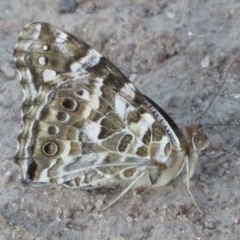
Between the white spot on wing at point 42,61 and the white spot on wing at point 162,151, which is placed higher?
the white spot on wing at point 42,61

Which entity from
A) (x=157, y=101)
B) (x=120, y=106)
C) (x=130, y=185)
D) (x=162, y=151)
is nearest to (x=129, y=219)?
(x=130, y=185)

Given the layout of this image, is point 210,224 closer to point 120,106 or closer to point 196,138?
point 196,138

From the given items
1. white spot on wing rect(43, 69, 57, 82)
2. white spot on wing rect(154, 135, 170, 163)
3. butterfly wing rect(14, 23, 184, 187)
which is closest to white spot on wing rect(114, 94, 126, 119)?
butterfly wing rect(14, 23, 184, 187)

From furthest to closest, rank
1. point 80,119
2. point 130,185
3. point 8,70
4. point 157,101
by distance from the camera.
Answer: point 8,70 → point 157,101 → point 130,185 → point 80,119

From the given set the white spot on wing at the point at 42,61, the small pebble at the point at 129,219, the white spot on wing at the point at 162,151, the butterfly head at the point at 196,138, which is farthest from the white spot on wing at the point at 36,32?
the small pebble at the point at 129,219

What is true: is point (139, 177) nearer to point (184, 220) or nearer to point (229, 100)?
point (184, 220)

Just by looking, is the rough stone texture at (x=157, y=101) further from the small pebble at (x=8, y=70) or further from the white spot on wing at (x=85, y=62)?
the white spot on wing at (x=85, y=62)

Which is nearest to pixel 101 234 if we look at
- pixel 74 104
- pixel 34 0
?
pixel 74 104
